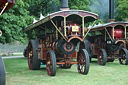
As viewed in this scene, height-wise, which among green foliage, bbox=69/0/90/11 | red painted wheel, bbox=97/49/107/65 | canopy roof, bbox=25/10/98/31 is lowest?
red painted wheel, bbox=97/49/107/65

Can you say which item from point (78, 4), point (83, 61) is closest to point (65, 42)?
point (83, 61)

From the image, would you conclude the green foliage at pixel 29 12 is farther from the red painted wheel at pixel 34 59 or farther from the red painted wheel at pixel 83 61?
the red painted wheel at pixel 83 61

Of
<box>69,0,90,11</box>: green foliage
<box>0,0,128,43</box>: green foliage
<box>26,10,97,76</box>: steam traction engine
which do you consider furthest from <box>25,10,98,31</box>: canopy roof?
<box>69,0,90,11</box>: green foliage

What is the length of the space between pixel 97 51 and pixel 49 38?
4.18 meters

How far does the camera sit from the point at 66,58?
7754mm

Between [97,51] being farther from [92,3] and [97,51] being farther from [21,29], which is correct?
[92,3]

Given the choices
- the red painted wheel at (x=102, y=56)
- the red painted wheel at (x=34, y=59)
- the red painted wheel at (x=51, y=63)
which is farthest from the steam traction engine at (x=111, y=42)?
the red painted wheel at (x=51, y=63)

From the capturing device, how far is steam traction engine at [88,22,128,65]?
10.6 meters

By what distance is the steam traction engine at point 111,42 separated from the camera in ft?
34.7

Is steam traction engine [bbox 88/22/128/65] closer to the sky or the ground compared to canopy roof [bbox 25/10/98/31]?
closer to the ground

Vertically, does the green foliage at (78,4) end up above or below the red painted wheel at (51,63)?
above

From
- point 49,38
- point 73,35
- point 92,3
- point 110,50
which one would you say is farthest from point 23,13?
point 92,3

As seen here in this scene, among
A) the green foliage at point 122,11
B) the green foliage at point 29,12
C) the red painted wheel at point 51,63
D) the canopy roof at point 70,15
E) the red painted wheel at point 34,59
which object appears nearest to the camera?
the red painted wheel at point 51,63

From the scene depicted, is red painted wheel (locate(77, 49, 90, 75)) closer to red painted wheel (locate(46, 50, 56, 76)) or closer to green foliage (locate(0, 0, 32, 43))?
red painted wheel (locate(46, 50, 56, 76))
